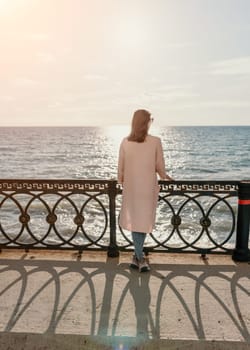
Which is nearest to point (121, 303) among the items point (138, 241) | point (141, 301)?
point (141, 301)

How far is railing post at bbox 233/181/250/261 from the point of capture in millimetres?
4434

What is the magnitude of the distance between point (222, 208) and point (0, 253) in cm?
1473

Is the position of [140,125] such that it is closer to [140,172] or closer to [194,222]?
[140,172]

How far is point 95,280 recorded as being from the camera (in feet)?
13.0

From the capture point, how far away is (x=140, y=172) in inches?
152

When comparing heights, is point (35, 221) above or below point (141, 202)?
below

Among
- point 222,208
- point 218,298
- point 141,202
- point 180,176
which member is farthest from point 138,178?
point 180,176

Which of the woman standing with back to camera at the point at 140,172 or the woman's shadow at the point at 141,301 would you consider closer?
the woman's shadow at the point at 141,301

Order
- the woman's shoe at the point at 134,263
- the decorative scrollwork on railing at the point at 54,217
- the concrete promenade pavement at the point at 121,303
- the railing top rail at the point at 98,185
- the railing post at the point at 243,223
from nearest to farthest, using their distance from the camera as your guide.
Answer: the concrete promenade pavement at the point at 121,303, the woman's shoe at the point at 134,263, the railing post at the point at 243,223, the railing top rail at the point at 98,185, the decorative scrollwork on railing at the point at 54,217

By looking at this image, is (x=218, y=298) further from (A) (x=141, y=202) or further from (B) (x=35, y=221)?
(B) (x=35, y=221)

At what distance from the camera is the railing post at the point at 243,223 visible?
4.43 m

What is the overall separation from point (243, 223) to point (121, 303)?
6.90ft

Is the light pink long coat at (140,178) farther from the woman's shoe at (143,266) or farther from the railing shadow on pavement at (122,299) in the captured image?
the railing shadow on pavement at (122,299)

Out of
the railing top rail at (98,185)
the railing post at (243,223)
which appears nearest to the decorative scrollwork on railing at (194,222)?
the railing top rail at (98,185)
